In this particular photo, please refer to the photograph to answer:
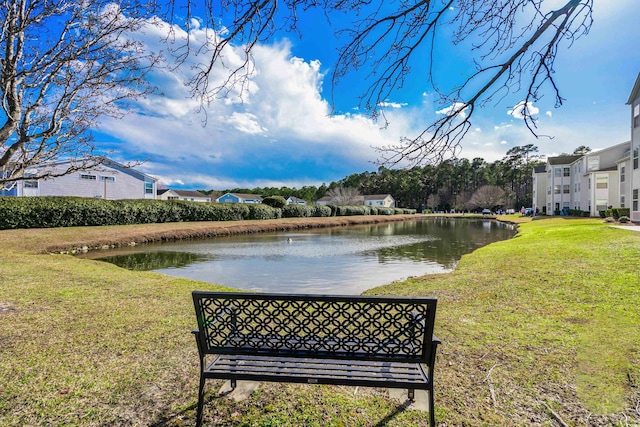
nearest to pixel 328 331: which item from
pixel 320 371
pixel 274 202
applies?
pixel 320 371

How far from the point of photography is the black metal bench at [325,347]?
229 centimetres

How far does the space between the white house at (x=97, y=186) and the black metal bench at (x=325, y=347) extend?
104 ft

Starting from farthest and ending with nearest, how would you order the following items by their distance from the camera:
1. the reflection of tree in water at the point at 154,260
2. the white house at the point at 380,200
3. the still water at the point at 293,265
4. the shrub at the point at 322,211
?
the white house at the point at 380,200
the shrub at the point at 322,211
the reflection of tree in water at the point at 154,260
the still water at the point at 293,265

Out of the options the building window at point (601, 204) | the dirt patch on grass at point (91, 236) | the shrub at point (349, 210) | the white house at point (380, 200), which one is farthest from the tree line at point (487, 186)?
the dirt patch on grass at point (91, 236)

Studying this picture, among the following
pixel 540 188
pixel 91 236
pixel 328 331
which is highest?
pixel 540 188

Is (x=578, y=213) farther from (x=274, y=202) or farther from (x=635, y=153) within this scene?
(x=274, y=202)

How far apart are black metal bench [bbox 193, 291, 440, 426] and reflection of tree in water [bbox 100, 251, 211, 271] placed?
10.2 metres

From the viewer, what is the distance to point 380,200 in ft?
303

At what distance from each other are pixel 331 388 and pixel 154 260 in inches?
491

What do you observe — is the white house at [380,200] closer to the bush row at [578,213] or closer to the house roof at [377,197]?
the house roof at [377,197]

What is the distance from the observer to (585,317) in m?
4.54

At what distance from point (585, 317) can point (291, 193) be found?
359 ft

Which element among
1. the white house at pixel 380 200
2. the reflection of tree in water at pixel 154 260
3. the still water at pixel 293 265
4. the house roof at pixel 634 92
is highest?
the house roof at pixel 634 92

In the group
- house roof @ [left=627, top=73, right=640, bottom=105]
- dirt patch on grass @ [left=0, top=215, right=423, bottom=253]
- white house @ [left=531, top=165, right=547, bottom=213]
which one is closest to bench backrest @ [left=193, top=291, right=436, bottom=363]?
dirt patch on grass @ [left=0, top=215, right=423, bottom=253]
